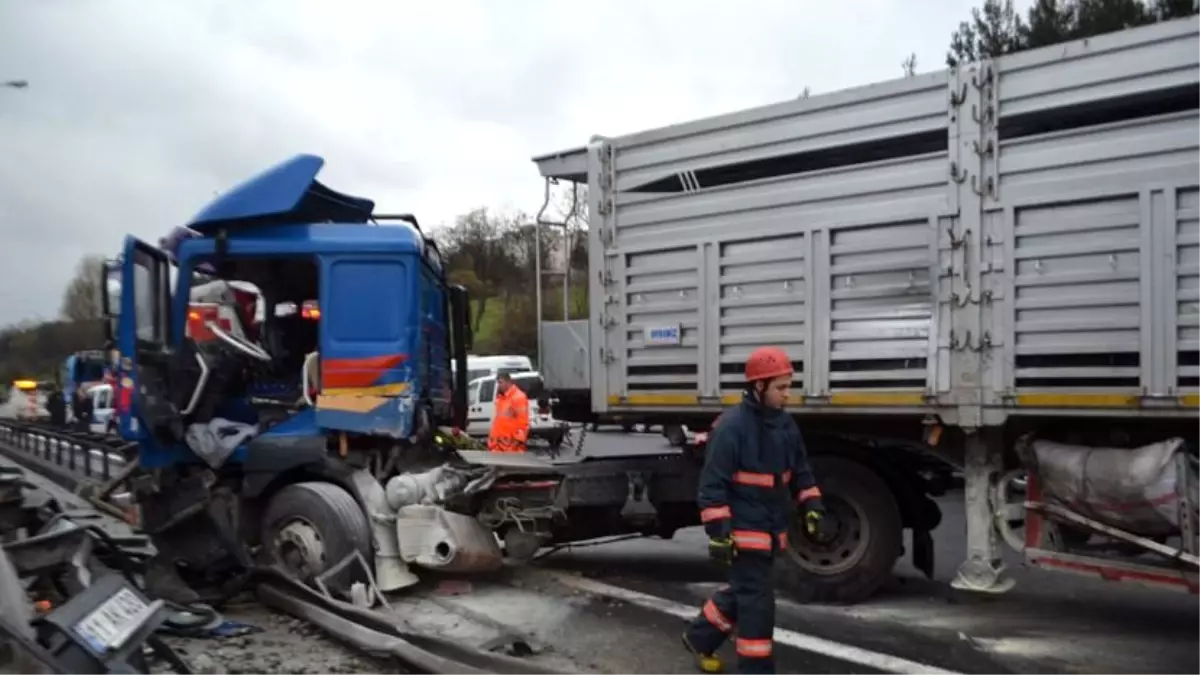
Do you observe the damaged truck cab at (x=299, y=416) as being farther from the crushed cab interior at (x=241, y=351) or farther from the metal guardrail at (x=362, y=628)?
the metal guardrail at (x=362, y=628)

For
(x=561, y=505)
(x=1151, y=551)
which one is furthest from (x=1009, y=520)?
(x=561, y=505)

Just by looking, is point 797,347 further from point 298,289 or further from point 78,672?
point 78,672

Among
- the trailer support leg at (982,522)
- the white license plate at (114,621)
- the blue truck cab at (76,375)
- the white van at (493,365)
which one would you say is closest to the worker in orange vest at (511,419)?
the trailer support leg at (982,522)

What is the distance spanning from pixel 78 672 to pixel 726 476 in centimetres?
280

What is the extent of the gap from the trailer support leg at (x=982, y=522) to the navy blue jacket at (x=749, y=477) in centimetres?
143

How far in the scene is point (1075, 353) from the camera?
552 cm

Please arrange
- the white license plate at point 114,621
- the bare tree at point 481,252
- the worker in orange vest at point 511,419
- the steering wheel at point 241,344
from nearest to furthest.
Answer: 1. the white license plate at point 114,621
2. the steering wheel at point 241,344
3. the worker in orange vest at point 511,419
4. the bare tree at point 481,252

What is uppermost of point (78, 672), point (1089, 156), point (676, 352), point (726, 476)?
point (1089, 156)

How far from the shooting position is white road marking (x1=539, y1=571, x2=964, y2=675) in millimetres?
5293

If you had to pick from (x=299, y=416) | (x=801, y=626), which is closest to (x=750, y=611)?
(x=801, y=626)

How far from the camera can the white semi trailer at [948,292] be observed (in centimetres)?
531

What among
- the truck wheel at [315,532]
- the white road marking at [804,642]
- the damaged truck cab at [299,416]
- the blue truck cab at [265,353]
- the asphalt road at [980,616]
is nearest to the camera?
the white road marking at [804,642]

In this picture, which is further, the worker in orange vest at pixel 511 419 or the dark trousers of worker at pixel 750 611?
the worker in orange vest at pixel 511 419

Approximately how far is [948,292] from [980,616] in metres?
2.05
